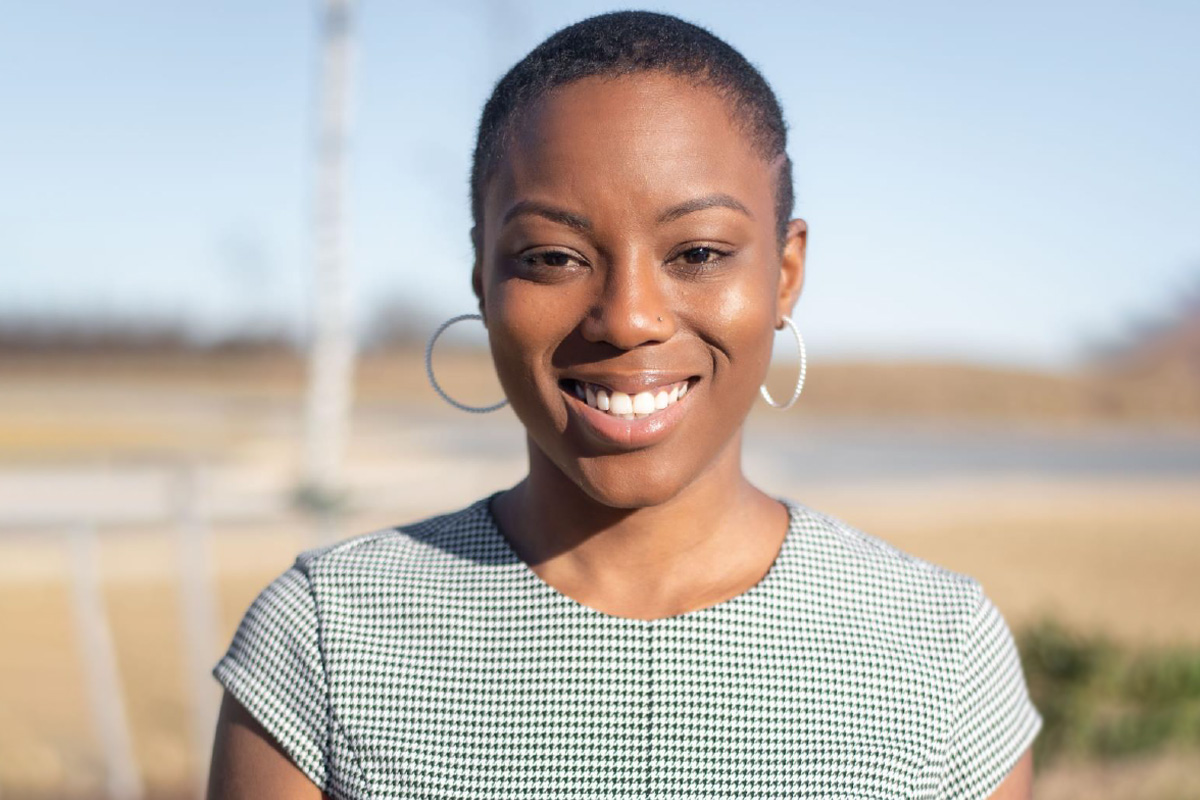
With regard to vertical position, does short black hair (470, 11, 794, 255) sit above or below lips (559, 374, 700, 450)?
above

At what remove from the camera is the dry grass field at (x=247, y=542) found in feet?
17.7

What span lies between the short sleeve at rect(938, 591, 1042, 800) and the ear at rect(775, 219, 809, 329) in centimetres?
50

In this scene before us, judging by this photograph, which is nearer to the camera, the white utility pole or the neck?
the neck

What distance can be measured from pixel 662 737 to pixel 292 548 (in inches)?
370

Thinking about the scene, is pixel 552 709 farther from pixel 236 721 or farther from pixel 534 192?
pixel 534 192

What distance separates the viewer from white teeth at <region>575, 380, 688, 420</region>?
157 centimetres

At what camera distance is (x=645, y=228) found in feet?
5.01

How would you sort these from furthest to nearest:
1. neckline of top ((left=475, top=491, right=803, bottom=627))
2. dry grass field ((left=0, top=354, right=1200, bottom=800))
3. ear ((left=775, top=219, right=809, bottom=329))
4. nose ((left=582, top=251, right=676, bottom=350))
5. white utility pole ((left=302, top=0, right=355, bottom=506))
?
white utility pole ((left=302, top=0, right=355, bottom=506)) < dry grass field ((left=0, top=354, right=1200, bottom=800)) < ear ((left=775, top=219, right=809, bottom=329)) < neckline of top ((left=475, top=491, right=803, bottom=627)) < nose ((left=582, top=251, right=676, bottom=350))

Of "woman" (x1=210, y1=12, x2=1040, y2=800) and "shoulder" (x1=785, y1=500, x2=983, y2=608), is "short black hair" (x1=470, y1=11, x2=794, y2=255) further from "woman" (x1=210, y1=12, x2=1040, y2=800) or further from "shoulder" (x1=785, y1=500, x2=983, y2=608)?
"shoulder" (x1=785, y1=500, x2=983, y2=608)

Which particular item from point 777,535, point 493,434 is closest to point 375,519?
point 777,535

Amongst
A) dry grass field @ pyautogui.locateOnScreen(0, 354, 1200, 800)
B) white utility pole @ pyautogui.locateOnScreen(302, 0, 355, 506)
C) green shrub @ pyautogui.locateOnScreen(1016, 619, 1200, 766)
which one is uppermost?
white utility pole @ pyautogui.locateOnScreen(302, 0, 355, 506)

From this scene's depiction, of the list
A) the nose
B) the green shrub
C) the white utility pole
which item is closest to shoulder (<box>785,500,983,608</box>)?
the nose

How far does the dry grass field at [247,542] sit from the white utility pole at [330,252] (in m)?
0.93

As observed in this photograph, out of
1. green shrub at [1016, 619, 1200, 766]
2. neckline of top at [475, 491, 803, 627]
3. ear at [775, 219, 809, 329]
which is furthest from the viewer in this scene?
green shrub at [1016, 619, 1200, 766]
